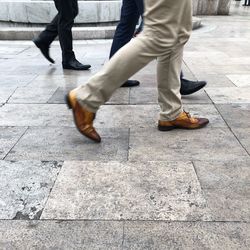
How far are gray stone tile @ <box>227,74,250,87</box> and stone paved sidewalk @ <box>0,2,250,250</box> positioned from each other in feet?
0.57

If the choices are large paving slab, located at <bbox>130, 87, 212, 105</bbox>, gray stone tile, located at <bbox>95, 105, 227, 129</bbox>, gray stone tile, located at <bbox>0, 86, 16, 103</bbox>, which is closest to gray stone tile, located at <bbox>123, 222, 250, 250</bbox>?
gray stone tile, located at <bbox>95, 105, 227, 129</bbox>

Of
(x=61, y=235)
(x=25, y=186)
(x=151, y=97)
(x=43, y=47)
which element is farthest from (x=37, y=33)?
(x=61, y=235)

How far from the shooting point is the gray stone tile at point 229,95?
11.8 ft

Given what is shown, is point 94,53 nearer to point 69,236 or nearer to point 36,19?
point 36,19

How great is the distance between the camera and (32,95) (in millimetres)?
3846

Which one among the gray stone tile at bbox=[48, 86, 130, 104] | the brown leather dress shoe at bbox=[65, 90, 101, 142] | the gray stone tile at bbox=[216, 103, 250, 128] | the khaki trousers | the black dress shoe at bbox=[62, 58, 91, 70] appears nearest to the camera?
the khaki trousers

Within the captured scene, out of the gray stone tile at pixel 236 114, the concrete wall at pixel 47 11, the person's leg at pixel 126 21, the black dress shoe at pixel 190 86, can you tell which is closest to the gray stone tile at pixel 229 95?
the gray stone tile at pixel 236 114

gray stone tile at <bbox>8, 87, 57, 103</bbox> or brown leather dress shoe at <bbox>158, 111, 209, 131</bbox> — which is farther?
gray stone tile at <bbox>8, 87, 57, 103</bbox>

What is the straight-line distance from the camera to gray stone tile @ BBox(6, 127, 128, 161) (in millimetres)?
2490

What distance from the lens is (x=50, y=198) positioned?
201cm

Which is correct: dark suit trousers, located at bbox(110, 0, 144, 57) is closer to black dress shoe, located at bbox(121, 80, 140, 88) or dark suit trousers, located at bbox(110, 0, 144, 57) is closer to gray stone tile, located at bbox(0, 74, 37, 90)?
black dress shoe, located at bbox(121, 80, 140, 88)

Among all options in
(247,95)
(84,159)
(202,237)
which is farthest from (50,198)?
(247,95)

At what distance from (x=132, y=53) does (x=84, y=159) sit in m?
0.75

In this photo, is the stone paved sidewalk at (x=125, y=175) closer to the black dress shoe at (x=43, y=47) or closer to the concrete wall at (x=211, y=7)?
the black dress shoe at (x=43, y=47)
